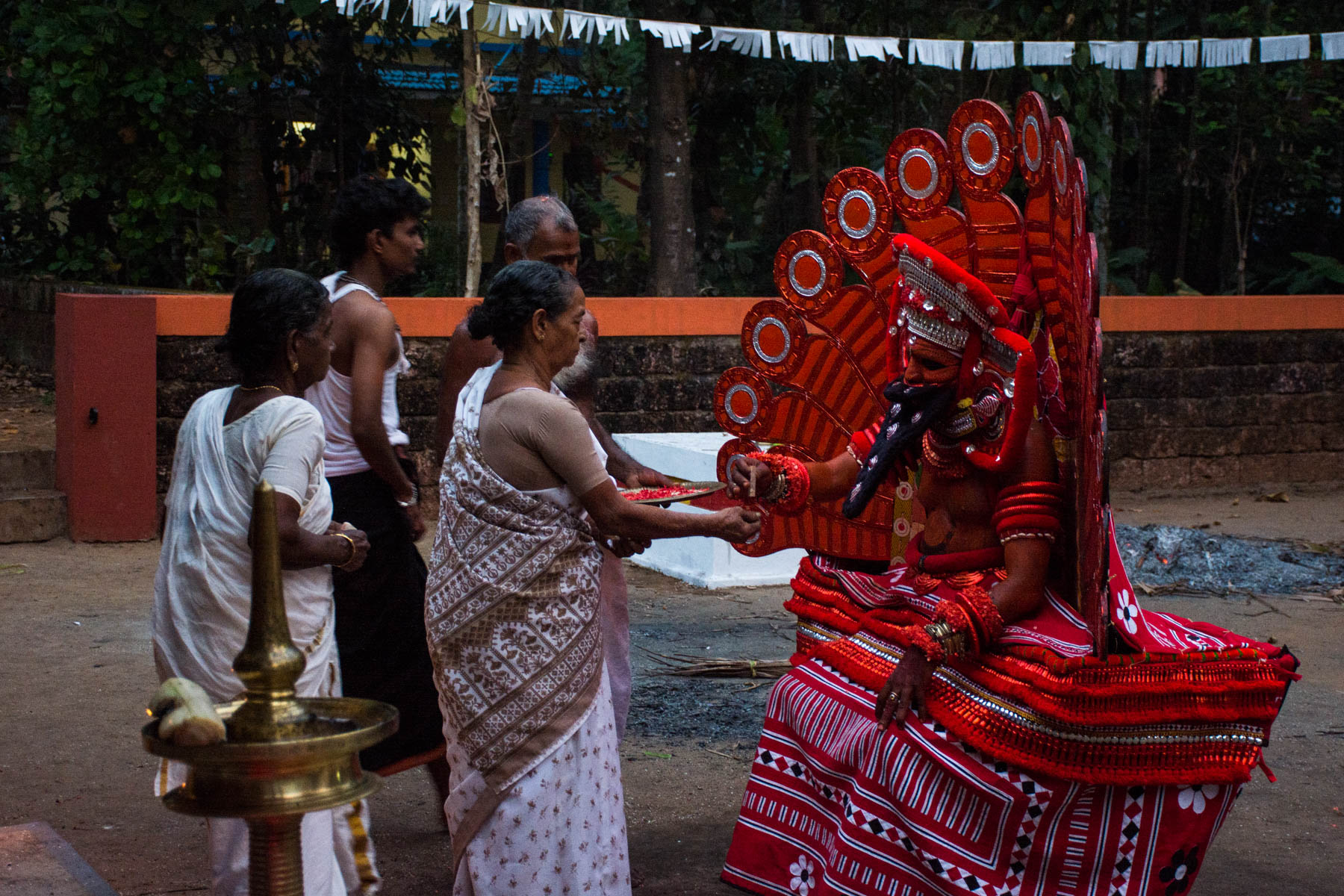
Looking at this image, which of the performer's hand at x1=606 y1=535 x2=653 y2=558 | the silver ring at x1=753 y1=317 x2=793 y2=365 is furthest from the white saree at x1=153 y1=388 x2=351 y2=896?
the silver ring at x1=753 y1=317 x2=793 y2=365

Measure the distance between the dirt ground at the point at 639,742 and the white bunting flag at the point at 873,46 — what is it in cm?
439

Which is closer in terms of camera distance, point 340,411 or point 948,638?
point 948,638

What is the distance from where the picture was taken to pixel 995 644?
3.26 meters

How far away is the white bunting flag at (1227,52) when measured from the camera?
33.3 feet

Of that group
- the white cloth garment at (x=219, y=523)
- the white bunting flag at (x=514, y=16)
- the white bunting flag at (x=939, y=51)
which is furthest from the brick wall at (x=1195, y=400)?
the white cloth garment at (x=219, y=523)

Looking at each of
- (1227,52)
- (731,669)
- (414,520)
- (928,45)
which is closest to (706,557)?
(731,669)

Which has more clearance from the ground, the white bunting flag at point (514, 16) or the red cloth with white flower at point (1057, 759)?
the white bunting flag at point (514, 16)

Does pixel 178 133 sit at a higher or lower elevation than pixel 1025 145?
higher

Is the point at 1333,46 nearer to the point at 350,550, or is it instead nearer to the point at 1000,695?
the point at 1000,695

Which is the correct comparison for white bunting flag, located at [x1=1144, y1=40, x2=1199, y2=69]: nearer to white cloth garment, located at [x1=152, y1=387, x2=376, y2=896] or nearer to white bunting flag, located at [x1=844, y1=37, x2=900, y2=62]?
white bunting flag, located at [x1=844, y1=37, x2=900, y2=62]

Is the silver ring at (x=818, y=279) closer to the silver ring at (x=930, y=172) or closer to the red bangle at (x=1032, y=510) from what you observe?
the silver ring at (x=930, y=172)

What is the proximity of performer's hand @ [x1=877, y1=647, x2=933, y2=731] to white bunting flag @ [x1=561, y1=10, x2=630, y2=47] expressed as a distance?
6560mm

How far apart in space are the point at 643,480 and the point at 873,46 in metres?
6.74

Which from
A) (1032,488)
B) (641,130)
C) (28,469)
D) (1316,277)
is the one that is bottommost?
(28,469)
